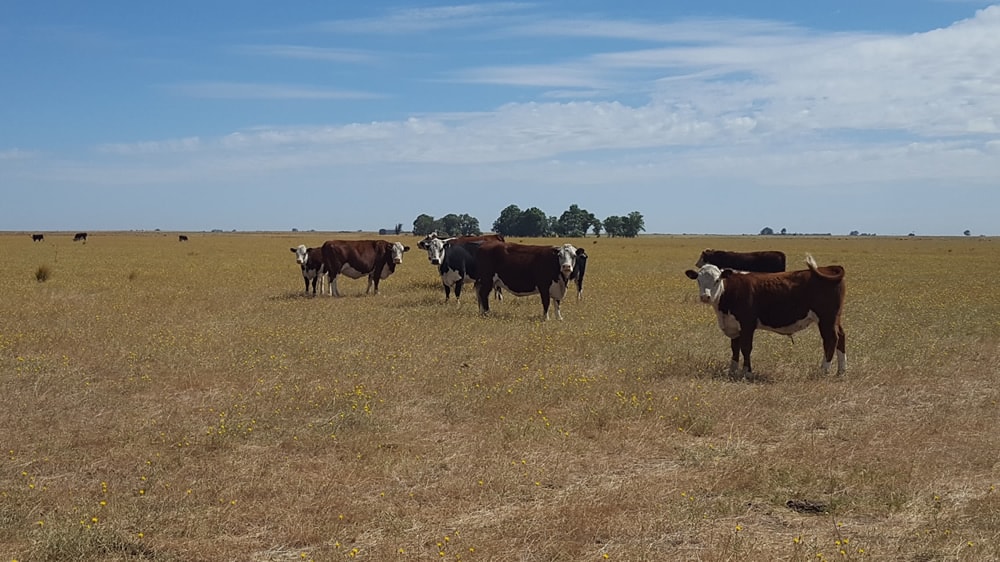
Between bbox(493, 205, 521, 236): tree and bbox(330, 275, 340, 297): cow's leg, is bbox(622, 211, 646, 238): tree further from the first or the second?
bbox(330, 275, 340, 297): cow's leg

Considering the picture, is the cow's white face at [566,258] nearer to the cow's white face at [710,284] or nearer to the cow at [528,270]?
the cow at [528,270]

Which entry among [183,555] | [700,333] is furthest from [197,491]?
[700,333]

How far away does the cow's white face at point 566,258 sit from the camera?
16938 millimetres

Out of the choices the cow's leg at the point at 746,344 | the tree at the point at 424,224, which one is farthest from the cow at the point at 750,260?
the tree at the point at 424,224

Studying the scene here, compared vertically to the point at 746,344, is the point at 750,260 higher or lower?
higher

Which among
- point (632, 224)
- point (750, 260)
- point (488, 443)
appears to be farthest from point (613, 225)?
point (488, 443)

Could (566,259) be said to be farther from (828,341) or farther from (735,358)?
(828,341)

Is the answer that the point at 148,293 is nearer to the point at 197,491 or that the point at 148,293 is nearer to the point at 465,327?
the point at 465,327

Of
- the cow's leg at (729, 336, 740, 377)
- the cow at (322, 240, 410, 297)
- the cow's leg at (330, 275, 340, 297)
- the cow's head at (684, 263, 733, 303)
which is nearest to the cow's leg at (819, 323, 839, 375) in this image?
the cow's leg at (729, 336, 740, 377)

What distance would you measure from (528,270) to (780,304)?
23.8ft

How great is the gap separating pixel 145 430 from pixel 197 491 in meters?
2.08

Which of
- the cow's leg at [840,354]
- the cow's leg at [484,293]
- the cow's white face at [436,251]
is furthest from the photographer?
A: the cow's white face at [436,251]

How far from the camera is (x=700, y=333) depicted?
1527cm

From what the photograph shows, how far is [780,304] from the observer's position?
37.6ft
